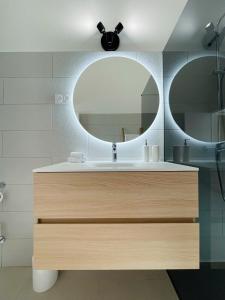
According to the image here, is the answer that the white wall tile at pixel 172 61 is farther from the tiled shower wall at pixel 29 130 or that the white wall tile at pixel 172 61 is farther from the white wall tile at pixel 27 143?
the white wall tile at pixel 27 143

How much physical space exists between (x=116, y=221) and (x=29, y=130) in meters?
1.11

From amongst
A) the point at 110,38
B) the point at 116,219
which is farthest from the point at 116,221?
the point at 110,38

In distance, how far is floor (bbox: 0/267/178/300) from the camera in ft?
4.54

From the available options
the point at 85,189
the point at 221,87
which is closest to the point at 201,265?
the point at 85,189

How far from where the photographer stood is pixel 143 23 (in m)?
1.69

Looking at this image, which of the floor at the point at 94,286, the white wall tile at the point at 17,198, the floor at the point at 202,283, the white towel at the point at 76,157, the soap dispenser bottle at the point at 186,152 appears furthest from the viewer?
the white wall tile at the point at 17,198

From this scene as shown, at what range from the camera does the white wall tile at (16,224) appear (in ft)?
5.57

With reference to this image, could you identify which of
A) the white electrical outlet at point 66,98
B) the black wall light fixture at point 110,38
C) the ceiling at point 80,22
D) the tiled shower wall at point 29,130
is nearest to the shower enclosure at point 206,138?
the ceiling at point 80,22

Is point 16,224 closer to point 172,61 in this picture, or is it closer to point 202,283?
point 202,283

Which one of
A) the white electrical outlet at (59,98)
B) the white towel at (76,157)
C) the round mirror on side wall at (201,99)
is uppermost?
the white electrical outlet at (59,98)

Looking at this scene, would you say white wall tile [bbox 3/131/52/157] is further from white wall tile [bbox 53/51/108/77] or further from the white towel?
white wall tile [bbox 53/51/108/77]

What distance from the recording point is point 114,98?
171 centimetres

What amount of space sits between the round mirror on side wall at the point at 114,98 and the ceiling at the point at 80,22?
19cm

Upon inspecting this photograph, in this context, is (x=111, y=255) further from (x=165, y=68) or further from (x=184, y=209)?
(x=165, y=68)
